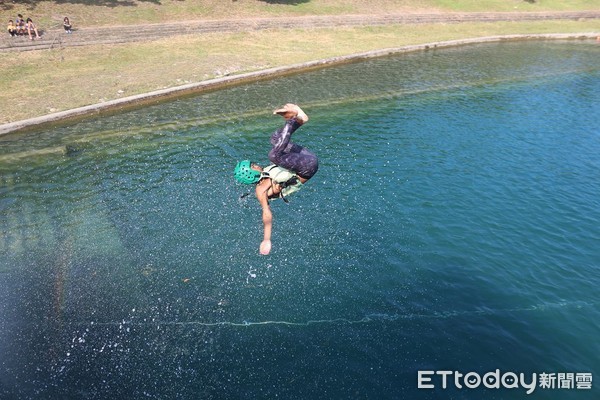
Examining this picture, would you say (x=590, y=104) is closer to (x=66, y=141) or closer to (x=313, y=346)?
(x=313, y=346)

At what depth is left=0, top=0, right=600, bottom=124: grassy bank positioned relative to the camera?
31.0 m

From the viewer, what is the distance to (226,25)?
4650cm

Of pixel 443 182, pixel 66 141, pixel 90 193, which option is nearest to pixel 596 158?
pixel 443 182

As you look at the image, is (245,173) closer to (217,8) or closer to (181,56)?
(181,56)

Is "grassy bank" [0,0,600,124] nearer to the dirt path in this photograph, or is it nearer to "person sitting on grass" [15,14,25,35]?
the dirt path

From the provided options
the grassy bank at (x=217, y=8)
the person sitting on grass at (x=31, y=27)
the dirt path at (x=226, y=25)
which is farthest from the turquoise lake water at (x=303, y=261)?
the grassy bank at (x=217, y=8)

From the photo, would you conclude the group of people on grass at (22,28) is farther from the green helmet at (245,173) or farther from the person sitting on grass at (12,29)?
the green helmet at (245,173)

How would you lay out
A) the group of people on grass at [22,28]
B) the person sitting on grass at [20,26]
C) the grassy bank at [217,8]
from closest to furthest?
1. the group of people on grass at [22,28]
2. the person sitting on grass at [20,26]
3. the grassy bank at [217,8]

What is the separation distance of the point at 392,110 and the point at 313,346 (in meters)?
21.7

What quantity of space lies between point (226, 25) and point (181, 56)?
30.8 ft

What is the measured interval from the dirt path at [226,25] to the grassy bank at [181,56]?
1097mm

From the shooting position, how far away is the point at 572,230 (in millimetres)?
18438

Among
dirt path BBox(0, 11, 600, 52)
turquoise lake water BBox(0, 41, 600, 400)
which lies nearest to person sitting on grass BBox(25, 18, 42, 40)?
dirt path BBox(0, 11, 600, 52)

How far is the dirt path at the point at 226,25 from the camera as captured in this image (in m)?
38.0
